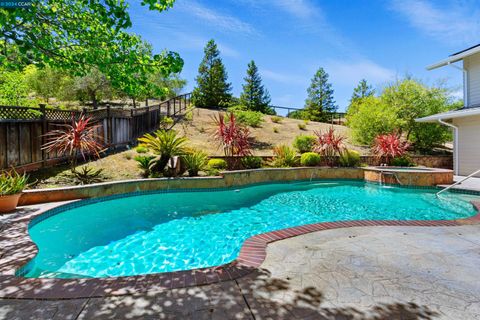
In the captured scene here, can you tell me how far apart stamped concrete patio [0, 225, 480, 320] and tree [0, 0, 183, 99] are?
3.64m

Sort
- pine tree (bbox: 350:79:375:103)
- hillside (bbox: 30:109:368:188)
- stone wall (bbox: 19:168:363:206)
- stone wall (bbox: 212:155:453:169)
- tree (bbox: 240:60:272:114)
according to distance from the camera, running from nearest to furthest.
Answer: stone wall (bbox: 19:168:363:206) < hillside (bbox: 30:109:368:188) < stone wall (bbox: 212:155:453:169) < tree (bbox: 240:60:272:114) < pine tree (bbox: 350:79:375:103)

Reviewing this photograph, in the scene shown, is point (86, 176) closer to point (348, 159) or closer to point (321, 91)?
point (348, 159)

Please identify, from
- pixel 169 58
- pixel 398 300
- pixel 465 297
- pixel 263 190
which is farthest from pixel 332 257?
pixel 263 190

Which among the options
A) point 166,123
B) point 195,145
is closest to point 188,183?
point 195,145

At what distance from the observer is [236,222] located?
5.88m

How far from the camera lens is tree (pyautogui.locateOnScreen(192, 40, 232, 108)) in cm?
3684

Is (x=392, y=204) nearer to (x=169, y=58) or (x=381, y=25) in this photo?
(x=169, y=58)

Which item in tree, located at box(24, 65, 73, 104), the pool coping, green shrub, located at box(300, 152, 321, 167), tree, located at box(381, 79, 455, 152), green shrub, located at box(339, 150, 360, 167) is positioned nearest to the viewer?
the pool coping

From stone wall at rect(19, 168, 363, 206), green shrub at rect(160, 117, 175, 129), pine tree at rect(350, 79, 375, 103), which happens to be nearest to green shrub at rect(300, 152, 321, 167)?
stone wall at rect(19, 168, 363, 206)

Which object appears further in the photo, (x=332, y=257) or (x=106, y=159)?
(x=106, y=159)

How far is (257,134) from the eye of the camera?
1831 centimetres

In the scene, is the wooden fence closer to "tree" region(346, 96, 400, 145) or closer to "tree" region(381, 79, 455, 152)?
"tree" region(346, 96, 400, 145)

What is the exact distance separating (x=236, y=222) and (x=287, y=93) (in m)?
39.6

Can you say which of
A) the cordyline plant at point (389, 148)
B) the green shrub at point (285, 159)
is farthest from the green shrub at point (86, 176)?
the cordyline plant at point (389, 148)
